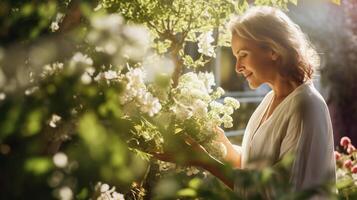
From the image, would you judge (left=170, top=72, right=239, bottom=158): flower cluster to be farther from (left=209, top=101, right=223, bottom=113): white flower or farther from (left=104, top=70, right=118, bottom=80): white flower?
(left=104, top=70, right=118, bottom=80): white flower

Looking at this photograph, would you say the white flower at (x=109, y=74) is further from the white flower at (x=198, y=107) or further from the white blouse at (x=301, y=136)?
the white blouse at (x=301, y=136)

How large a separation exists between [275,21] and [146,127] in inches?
29.9

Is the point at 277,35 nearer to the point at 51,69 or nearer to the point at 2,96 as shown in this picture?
the point at 51,69

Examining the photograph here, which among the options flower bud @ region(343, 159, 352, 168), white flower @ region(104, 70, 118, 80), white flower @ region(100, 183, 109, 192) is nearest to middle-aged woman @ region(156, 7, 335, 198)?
white flower @ region(100, 183, 109, 192)

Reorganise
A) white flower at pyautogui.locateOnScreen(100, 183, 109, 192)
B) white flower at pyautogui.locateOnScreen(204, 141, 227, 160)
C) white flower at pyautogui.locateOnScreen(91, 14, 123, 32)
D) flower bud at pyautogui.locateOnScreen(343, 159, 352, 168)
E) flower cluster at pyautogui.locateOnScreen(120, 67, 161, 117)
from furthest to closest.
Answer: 1. flower bud at pyautogui.locateOnScreen(343, 159, 352, 168)
2. white flower at pyautogui.locateOnScreen(204, 141, 227, 160)
3. flower cluster at pyautogui.locateOnScreen(120, 67, 161, 117)
4. white flower at pyautogui.locateOnScreen(100, 183, 109, 192)
5. white flower at pyautogui.locateOnScreen(91, 14, 123, 32)

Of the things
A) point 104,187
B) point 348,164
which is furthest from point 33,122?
point 348,164

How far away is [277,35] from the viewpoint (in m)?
2.29

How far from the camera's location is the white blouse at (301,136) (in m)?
2.15

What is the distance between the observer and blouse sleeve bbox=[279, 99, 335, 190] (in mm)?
2148

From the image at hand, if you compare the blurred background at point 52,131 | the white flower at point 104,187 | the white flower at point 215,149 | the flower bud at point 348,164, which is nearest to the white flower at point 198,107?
the white flower at point 215,149

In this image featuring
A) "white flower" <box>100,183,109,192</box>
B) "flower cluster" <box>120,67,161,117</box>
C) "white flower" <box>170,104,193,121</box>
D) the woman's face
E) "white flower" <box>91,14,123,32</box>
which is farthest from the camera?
the woman's face

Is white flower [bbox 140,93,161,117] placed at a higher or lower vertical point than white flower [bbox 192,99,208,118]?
higher

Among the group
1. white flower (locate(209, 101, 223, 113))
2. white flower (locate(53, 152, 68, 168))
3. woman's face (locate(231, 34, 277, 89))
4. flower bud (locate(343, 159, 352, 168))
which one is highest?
white flower (locate(53, 152, 68, 168))

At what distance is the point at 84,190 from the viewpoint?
98 cm
